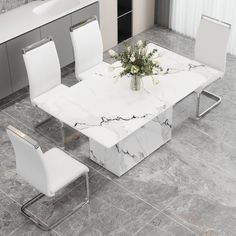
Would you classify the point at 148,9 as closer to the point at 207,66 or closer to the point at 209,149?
the point at 207,66

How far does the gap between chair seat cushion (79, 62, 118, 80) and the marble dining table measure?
27mm

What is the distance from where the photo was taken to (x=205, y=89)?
6.36 m

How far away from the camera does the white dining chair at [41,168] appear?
4.28 meters

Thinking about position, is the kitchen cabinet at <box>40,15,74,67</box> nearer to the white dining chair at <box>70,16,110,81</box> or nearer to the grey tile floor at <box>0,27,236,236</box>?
the white dining chair at <box>70,16,110,81</box>

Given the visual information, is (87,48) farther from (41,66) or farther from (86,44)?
(41,66)

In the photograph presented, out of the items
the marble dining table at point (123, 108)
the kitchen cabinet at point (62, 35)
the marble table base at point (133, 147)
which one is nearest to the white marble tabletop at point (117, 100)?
the marble dining table at point (123, 108)

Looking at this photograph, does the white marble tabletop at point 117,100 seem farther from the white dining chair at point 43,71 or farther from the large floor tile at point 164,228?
the large floor tile at point 164,228

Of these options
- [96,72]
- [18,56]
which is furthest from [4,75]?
[96,72]

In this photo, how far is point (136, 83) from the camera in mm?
5156

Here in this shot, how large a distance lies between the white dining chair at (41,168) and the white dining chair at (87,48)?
4.19ft

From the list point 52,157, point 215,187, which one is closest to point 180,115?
point 215,187

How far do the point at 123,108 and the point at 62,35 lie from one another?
177cm

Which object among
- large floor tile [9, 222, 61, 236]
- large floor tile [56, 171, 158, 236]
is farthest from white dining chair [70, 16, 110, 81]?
large floor tile [9, 222, 61, 236]

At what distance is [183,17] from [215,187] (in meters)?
2.99
